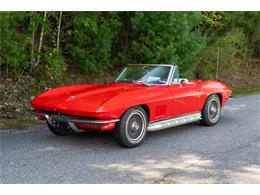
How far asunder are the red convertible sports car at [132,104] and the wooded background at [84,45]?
262 cm

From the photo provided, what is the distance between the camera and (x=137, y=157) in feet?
18.7

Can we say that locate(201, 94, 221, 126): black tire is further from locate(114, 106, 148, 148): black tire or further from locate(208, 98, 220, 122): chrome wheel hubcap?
locate(114, 106, 148, 148): black tire

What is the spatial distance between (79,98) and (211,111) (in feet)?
9.94

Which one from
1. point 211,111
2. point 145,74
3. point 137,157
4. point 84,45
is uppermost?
point 84,45

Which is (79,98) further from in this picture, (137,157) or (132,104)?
(137,157)

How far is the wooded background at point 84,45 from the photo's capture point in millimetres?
10023

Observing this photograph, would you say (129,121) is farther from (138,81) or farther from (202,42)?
(202,42)

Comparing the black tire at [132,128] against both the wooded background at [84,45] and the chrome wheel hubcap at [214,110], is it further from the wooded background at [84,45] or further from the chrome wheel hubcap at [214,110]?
the wooded background at [84,45]

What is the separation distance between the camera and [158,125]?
6691 millimetres

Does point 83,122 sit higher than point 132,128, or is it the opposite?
point 83,122

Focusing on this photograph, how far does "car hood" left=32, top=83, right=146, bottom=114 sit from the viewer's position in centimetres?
589

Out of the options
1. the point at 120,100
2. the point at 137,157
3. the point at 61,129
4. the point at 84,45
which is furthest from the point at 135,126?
the point at 84,45
